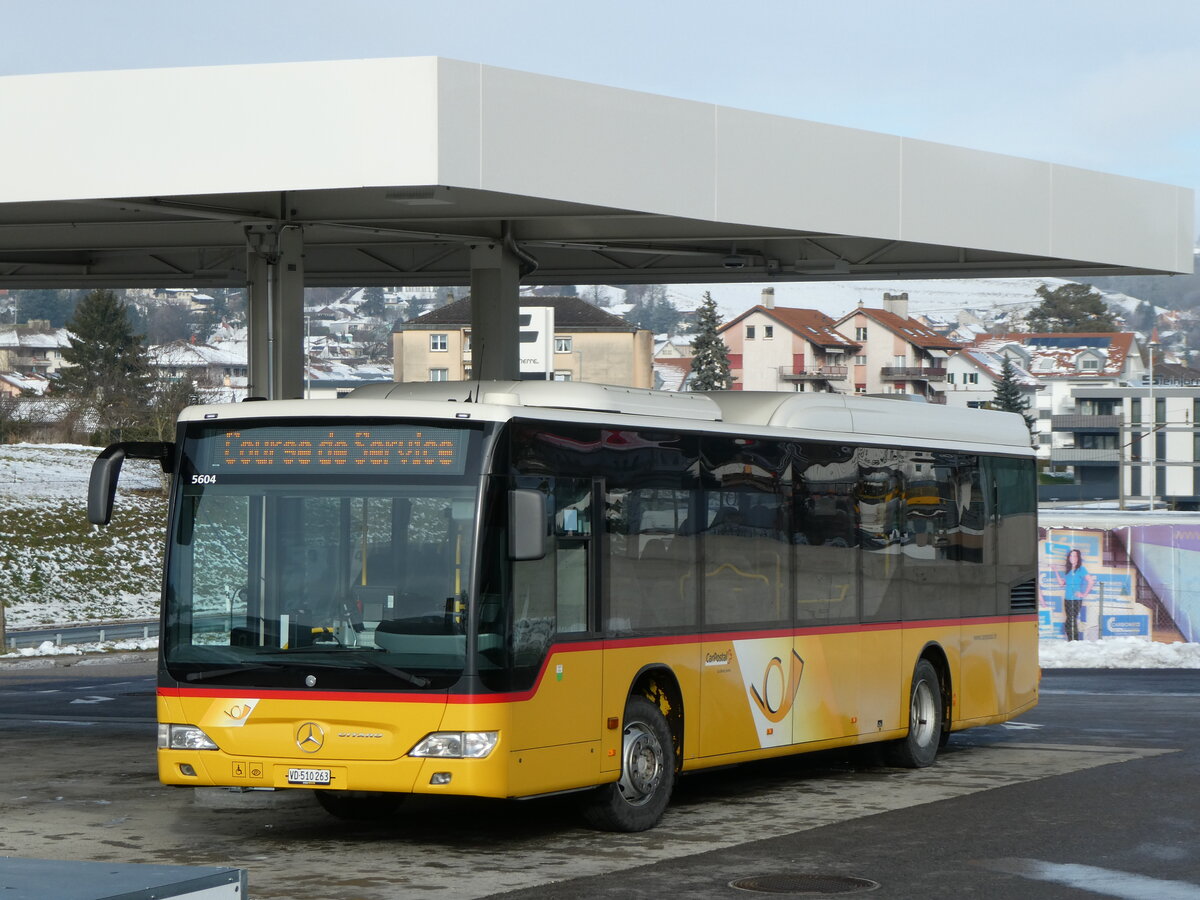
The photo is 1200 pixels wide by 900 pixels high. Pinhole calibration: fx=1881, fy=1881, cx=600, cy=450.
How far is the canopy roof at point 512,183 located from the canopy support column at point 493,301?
0.29 metres

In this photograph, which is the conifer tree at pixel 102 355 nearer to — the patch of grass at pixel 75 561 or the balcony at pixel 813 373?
the patch of grass at pixel 75 561

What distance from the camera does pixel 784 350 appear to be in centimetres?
16200

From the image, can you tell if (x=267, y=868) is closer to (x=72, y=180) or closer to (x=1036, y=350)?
(x=72, y=180)

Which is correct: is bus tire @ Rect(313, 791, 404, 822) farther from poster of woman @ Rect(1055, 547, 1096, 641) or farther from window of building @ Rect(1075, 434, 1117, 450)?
window of building @ Rect(1075, 434, 1117, 450)

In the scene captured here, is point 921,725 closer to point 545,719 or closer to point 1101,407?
point 545,719

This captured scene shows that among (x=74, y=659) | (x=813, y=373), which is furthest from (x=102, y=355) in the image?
(x=74, y=659)

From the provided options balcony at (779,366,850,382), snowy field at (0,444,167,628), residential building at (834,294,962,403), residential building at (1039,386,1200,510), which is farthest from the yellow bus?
residential building at (834,294,962,403)

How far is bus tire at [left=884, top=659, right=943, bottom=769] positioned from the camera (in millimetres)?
16016

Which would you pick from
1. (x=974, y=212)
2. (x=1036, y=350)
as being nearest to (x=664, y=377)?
(x=1036, y=350)

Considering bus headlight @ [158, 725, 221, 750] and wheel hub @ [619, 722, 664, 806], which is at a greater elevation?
bus headlight @ [158, 725, 221, 750]

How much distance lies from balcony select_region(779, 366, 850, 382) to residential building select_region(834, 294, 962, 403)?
240 cm

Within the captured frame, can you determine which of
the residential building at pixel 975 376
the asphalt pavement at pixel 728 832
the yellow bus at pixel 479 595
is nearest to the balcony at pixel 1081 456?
the residential building at pixel 975 376

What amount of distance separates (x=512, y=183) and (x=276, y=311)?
3.56 m

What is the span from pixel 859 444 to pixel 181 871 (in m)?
10.1
